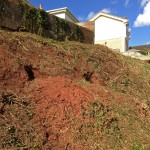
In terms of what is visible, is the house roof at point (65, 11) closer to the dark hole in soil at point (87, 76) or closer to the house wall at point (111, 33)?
the house wall at point (111, 33)

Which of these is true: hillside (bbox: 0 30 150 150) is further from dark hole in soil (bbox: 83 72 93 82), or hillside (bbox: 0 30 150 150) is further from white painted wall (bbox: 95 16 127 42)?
white painted wall (bbox: 95 16 127 42)

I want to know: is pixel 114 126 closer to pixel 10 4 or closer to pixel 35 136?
pixel 35 136

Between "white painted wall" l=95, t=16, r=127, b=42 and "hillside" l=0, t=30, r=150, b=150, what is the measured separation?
26.4 meters

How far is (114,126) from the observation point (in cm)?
762

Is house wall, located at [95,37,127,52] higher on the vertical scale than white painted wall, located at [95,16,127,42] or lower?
lower

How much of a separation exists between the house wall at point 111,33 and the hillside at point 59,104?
25.2 meters

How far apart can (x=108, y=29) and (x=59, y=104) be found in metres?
31.1

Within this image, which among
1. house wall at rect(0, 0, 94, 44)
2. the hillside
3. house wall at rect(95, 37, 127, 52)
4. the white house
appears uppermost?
the white house

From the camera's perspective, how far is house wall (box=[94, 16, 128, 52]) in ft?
116

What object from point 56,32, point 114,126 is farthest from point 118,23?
point 114,126

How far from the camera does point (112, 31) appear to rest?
3728 cm

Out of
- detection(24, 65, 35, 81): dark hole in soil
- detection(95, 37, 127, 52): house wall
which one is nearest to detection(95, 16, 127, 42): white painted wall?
detection(95, 37, 127, 52): house wall

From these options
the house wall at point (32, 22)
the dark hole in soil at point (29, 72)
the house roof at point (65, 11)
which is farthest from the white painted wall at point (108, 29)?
the dark hole in soil at point (29, 72)

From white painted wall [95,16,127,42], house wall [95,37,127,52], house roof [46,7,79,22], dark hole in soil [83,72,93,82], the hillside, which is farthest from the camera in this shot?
white painted wall [95,16,127,42]
